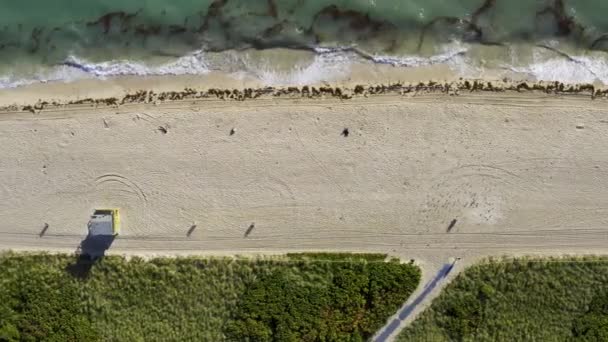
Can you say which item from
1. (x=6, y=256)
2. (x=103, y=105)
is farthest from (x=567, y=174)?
(x=6, y=256)

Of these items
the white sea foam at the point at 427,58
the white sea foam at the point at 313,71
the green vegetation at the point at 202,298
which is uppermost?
the white sea foam at the point at 427,58

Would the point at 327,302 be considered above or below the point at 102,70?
below

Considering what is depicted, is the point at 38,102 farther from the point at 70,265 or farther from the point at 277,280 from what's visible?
the point at 277,280

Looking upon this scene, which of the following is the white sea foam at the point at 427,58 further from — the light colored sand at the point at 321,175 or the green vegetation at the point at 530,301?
the green vegetation at the point at 530,301

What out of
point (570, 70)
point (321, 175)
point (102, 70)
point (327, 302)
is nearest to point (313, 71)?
point (321, 175)

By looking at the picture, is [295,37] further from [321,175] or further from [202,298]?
[202,298]

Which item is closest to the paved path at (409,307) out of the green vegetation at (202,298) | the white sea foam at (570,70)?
the green vegetation at (202,298)

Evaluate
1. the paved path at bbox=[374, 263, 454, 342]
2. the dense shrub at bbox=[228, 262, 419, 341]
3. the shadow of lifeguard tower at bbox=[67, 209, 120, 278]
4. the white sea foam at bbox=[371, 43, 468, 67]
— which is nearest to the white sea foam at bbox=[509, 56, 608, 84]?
the white sea foam at bbox=[371, 43, 468, 67]
